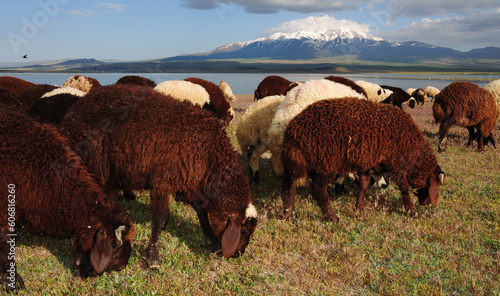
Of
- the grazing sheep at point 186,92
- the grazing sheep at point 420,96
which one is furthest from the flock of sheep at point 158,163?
the grazing sheep at point 420,96

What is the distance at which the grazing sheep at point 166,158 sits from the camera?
446cm

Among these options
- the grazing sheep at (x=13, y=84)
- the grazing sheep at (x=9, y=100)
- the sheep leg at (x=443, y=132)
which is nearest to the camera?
the grazing sheep at (x=9, y=100)

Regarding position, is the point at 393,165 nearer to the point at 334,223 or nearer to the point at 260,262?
the point at 334,223

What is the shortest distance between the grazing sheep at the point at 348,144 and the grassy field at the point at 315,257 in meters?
0.75

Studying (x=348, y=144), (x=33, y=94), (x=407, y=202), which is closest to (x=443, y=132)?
(x=407, y=202)

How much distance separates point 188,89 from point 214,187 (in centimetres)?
801

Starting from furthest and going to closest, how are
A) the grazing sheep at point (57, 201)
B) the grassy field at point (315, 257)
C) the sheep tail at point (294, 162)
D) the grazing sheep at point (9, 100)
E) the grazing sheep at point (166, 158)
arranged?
the grazing sheep at point (9, 100), the sheep tail at point (294, 162), the grazing sheep at point (166, 158), the grassy field at point (315, 257), the grazing sheep at point (57, 201)

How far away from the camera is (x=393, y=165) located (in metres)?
5.77

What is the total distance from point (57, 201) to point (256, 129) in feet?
16.8

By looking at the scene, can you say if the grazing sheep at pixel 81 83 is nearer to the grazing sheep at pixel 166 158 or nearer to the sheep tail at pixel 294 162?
the grazing sheep at pixel 166 158

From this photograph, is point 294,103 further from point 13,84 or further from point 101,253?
point 13,84

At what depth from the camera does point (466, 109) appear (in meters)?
11.3

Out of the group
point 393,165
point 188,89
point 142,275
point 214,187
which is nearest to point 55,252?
point 142,275

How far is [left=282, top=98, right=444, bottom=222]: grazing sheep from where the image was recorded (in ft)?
18.2
